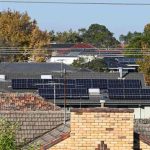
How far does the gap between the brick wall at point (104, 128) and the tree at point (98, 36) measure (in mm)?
130476

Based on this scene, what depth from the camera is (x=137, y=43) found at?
87562 mm

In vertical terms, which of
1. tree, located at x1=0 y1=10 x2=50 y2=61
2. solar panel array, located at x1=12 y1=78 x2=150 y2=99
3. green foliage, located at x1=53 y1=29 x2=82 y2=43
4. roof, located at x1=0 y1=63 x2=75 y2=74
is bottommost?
solar panel array, located at x1=12 y1=78 x2=150 y2=99

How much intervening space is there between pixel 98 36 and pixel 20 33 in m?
74.6

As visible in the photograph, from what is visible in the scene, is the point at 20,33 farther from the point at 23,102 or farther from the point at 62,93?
the point at 23,102

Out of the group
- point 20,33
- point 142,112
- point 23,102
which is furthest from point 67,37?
point 23,102

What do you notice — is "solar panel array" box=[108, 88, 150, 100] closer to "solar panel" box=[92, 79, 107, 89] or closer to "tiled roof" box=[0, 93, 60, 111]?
"solar panel" box=[92, 79, 107, 89]

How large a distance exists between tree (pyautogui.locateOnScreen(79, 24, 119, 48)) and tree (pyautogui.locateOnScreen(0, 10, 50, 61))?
6430cm

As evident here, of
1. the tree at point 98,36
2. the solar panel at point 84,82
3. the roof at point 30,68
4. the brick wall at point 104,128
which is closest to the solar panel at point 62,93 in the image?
the solar panel at point 84,82

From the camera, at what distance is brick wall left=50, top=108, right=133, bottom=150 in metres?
13.7

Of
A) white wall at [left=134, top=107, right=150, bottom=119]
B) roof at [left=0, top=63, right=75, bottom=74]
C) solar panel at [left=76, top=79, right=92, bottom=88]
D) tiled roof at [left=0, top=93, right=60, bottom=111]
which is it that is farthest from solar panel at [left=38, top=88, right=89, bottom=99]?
roof at [left=0, top=63, right=75, bottom=74]

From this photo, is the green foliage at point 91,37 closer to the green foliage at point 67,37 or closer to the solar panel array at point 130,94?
the green foliage at point 67,37

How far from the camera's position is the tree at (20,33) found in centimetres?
7571

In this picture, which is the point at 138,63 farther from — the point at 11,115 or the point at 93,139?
the point at 93,139

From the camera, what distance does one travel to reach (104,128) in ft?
45.1
